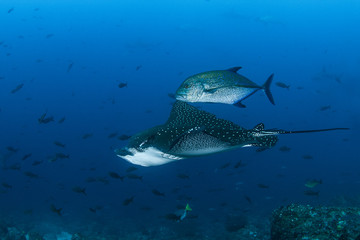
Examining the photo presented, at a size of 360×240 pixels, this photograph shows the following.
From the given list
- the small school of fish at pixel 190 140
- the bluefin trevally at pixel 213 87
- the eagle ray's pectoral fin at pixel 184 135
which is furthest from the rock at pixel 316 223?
the eagle ray's pectoral fin at pixel 184 135

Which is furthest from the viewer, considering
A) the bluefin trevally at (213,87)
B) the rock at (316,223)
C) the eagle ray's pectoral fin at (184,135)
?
the bluefin trevally at (213,87)

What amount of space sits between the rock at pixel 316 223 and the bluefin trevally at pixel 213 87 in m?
1.63

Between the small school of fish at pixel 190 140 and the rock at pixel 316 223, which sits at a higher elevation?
the small school of fish at pixel 190 140

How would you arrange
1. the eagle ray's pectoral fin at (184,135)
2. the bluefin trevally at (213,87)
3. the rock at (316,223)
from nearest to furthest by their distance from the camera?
1. the eagle ray's pectoral fin at (184,135)
2. the rock at (316,223)
3. the bluefin trevally at (213,87)

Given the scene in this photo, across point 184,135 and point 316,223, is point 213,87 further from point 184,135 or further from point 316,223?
point 316,223

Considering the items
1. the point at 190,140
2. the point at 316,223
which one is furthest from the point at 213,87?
the point at 316,223

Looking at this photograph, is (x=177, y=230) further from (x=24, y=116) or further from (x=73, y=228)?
(x=24, y=116)

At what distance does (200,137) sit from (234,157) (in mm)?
36148

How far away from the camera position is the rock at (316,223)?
2451 mm

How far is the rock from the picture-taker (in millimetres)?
2451

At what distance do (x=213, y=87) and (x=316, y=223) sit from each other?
1940 millimetres

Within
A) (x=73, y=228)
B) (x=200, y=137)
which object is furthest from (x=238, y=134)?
(x=73, y=228)

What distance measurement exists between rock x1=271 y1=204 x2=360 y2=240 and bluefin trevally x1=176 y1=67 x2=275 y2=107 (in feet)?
5.36

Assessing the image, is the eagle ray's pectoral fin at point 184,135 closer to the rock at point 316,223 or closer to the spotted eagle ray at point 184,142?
the spotted eagle ray at point 184,142
